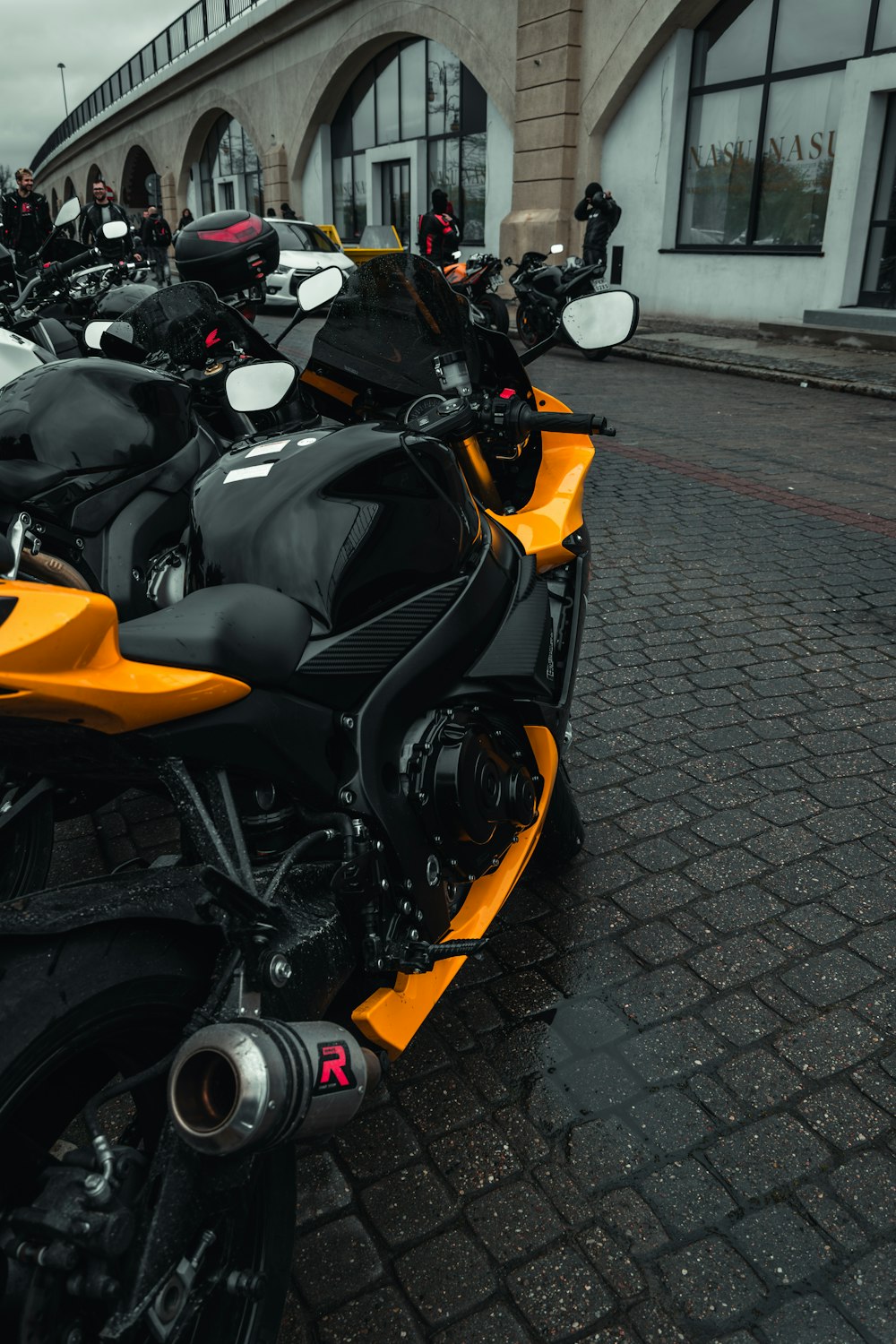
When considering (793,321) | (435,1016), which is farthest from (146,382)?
(793,321)

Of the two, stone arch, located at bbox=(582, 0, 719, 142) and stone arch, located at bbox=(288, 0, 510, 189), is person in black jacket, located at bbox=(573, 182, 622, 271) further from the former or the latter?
stone arch, located at bbox=(288, 0, 510, 189)

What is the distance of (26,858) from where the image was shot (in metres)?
2.57

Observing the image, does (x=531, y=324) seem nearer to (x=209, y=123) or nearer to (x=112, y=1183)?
(x=112, y=1183)

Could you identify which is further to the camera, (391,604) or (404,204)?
(404,204)

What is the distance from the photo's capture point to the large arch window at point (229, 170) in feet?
120

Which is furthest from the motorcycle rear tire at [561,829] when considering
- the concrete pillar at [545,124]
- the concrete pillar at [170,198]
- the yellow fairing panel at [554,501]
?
the concrete pillar at [170,198]

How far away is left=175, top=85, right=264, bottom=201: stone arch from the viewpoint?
33094mm

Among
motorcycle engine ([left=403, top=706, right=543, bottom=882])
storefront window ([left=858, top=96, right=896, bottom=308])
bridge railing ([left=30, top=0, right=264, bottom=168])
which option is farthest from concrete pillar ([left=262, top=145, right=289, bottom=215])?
motorcycle engine ([left=403, top=706, right=543, bottom=882])

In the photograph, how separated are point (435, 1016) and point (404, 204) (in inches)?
1102

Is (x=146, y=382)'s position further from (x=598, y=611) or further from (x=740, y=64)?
(x=740, y=64)

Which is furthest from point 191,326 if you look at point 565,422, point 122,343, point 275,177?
point 275,177

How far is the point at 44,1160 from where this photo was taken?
135 centimetres

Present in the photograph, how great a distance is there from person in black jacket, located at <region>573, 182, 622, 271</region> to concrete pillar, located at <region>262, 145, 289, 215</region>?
1793 centimetres

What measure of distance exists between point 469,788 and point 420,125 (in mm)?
26979
